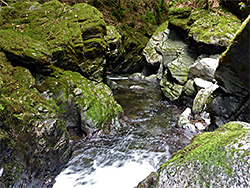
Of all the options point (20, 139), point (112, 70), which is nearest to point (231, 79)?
point (20, 139)

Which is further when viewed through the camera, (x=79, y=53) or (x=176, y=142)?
(x=79, y=53)

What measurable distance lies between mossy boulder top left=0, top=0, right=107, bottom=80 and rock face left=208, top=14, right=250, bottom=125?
6123 millimetres

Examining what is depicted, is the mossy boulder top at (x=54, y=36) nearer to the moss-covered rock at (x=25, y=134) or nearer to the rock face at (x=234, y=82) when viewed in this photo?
the moss-covered rock at (x=25, y=134)

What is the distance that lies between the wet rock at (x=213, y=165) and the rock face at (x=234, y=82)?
6.09ft

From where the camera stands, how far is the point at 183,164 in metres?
2.48

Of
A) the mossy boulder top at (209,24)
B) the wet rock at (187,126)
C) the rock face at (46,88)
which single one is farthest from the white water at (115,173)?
the mossy boulder top at (209,24)

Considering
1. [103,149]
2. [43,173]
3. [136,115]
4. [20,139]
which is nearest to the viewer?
[20,139]

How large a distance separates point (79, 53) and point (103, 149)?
4962mm

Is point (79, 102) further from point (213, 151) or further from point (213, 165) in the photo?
point (213, 165)

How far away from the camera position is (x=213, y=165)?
88.2 inches

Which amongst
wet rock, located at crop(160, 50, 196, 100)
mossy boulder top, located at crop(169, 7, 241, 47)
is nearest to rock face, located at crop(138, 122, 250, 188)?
mossy boulder top, located at crop(169, 7, 241, 47)

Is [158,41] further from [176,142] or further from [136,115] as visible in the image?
[176,142]

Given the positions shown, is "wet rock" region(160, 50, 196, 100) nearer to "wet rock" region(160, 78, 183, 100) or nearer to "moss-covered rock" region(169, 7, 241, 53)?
"wet rock" region(160, 78, 183, 100)

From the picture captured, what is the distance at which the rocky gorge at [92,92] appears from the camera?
2.54m
